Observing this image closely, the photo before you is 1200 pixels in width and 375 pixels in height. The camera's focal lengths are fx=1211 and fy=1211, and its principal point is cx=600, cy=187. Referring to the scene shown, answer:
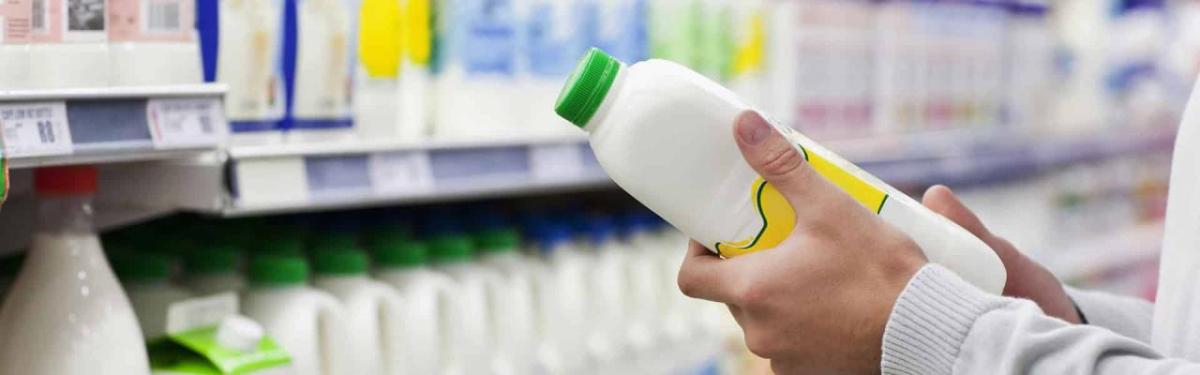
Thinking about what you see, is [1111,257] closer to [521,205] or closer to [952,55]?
[952,55]

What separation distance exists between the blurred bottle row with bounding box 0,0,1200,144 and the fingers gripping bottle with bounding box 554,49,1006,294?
1.42 feet

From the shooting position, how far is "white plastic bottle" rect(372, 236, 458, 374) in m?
1.55

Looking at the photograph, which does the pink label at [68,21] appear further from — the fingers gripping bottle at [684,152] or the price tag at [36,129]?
the fingers gripping bottle at [684,152]

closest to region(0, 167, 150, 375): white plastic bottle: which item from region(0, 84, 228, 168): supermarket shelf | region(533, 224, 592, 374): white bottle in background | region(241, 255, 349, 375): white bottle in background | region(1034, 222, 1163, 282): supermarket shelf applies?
region(0, 84, 228, 168): supermarket shelf

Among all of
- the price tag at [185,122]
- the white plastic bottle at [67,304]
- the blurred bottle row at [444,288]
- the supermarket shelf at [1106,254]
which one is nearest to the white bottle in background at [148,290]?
the blurred bottle row at [444,288]

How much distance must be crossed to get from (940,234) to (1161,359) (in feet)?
0.66

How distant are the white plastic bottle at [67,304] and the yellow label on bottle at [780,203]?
1.92 feet

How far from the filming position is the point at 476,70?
1658 mm

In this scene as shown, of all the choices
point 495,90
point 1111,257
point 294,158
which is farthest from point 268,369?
point 1111,257

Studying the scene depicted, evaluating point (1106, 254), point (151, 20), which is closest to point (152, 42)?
point (151, 20)

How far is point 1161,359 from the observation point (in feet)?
3.07

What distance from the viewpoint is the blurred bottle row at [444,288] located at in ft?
4.72

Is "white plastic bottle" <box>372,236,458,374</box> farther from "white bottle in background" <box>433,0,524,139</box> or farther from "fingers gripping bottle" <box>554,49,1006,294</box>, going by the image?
"fingers gripping bottle" <box>554,49,1006,294</box>

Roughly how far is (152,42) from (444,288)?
598mm
